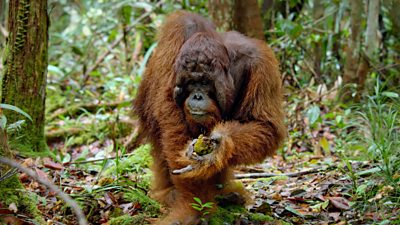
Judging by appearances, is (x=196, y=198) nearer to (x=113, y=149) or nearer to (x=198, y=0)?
(x=113, y=149)

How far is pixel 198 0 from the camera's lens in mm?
7566

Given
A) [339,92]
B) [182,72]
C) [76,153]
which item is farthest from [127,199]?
[339,92]

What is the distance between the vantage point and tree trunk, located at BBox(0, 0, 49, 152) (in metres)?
3.92

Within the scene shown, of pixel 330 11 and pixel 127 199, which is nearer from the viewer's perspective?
pixel 127 199

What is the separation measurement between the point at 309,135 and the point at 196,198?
3211 mm

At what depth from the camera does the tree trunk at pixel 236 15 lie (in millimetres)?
5613

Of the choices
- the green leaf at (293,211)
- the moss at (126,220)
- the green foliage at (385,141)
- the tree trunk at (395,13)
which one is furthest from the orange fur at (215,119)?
the tree trunk at (395,13)

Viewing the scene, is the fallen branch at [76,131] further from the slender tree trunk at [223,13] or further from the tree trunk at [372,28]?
the tree trunk at [372,28]

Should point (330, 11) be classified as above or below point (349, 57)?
above

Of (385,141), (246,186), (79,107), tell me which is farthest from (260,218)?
(79,107)

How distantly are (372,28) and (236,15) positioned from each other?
183 centimetres

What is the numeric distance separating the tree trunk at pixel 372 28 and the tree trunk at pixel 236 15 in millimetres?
1472

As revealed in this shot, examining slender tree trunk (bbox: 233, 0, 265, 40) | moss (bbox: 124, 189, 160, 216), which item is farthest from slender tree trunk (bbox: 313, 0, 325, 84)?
moss (bbox: 124, 189, 160, 216)

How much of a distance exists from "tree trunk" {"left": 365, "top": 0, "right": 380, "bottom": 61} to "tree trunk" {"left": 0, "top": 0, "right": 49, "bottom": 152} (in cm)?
392
